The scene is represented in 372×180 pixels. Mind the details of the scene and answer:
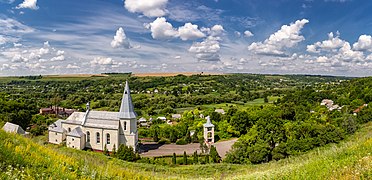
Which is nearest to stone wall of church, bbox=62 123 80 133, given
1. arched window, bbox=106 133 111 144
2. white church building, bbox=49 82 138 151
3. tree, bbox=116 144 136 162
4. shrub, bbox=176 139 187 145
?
white church building, bbox=49 82 138 151

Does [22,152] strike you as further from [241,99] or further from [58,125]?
[241,99]

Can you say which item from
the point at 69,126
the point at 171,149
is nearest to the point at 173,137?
the point at 171,149

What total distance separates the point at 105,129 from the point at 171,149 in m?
11.1

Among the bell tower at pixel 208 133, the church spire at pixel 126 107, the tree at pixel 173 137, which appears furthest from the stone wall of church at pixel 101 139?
the bell tower at pixel 208 133

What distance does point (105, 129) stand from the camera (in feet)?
136

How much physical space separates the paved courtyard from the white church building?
3.02m

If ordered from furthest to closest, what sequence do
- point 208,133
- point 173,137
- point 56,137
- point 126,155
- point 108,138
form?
point 173,137 < point 208,133 < point 56,137 < point 108,138 < point 126,155

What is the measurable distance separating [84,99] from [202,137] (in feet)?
248

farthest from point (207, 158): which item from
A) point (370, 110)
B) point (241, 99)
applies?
point (241, 99)

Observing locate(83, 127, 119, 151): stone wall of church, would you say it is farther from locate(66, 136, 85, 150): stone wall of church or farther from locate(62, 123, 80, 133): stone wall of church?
locate(62, 123, 80, 133): stone wall of church

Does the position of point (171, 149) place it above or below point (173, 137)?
below

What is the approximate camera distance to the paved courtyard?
41072 millimetres

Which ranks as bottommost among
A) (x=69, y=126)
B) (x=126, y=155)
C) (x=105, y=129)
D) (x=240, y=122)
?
(x=126, y=155)

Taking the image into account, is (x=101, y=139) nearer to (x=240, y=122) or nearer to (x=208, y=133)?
(x=208, y=133)
